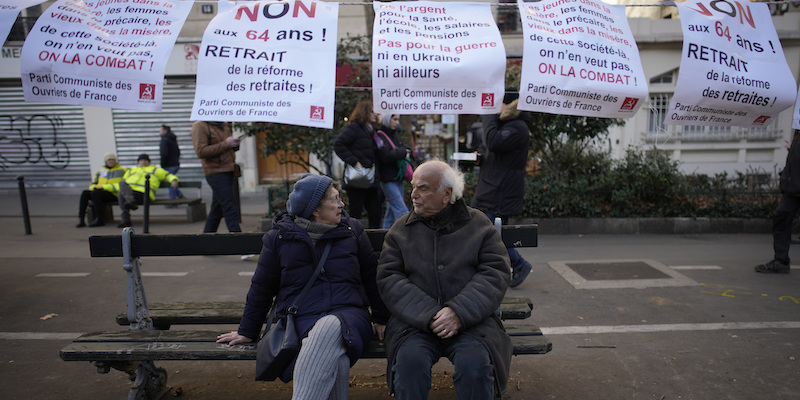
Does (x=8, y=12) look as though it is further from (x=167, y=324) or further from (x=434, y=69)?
(x=434, y=69)

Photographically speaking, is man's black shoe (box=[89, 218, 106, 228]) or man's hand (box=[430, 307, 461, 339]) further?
man's black shoe (box=[89, 218, 106, 228])

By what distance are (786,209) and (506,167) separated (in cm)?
306

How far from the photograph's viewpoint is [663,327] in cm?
402

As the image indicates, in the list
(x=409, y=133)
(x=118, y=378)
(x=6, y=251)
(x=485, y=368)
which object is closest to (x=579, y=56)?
(x=485, y=368)

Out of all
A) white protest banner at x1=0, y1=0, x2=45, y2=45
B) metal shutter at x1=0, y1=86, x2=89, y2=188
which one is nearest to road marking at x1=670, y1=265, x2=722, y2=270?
white protest banner at x1=0, y1=0, x2=45, y2=45

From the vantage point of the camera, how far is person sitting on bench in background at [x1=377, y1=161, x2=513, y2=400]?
2.43m

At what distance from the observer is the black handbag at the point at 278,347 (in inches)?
99.0

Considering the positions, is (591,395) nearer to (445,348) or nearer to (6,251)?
(445,348)

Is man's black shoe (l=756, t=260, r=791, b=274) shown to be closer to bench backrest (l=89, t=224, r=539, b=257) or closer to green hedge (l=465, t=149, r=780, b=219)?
green hedge (l=465, t=149, r=780, b=219)

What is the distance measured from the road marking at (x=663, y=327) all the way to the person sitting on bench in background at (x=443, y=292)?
1.56m

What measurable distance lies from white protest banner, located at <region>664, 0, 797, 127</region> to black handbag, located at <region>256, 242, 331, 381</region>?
10.3 ft

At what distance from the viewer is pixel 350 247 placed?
278 cm

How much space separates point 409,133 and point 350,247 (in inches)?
259

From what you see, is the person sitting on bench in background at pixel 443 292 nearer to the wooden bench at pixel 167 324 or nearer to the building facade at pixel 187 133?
the wooden bench at pixel 167 324
